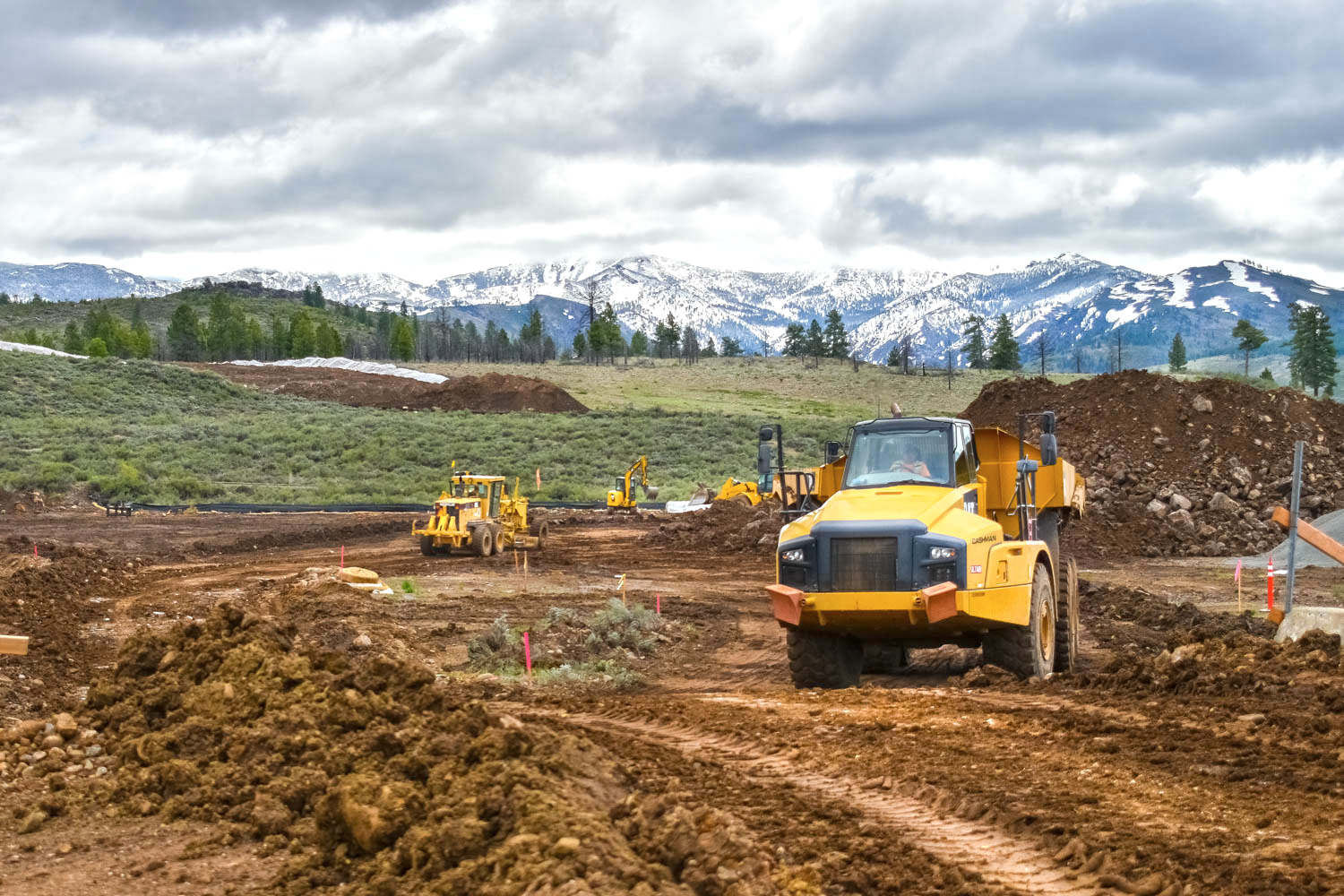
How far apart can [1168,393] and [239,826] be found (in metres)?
32.6

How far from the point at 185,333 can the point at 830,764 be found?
495 feet

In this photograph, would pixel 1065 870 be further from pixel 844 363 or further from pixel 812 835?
pixel 844 363

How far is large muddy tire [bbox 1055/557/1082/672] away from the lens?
14.7 metres

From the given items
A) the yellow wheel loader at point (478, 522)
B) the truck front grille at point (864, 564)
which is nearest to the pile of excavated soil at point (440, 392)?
the yellow wheel loader at point (478, 522)

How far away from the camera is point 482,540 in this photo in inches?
1238

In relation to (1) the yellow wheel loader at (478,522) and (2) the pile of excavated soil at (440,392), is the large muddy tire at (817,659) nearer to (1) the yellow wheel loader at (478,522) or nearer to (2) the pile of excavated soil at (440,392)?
(1) the yellow wheel loader at (478,522)

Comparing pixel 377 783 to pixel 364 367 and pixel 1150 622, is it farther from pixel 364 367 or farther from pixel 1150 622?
pixel 364 367

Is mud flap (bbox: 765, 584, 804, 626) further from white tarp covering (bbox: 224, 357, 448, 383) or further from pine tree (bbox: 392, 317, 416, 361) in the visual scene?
pine tree (bbox: 392, 317, 416, 361)

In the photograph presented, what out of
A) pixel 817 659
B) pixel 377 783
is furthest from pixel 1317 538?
pixel 377 783

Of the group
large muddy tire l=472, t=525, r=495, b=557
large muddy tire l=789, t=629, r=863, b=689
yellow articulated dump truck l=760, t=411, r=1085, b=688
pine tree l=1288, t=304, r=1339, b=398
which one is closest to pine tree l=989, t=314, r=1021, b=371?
pine tree l=1288, t=304, r=1339, b=398

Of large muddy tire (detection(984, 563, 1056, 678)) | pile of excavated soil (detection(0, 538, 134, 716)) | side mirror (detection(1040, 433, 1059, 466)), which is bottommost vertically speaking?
pile of excavated soil (detection(0, 538, 134, 716))

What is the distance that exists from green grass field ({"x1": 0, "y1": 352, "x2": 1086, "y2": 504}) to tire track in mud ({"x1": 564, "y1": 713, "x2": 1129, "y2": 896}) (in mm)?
41434

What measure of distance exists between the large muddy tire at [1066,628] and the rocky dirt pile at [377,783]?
24.0 ft

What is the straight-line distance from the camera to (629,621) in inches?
710
